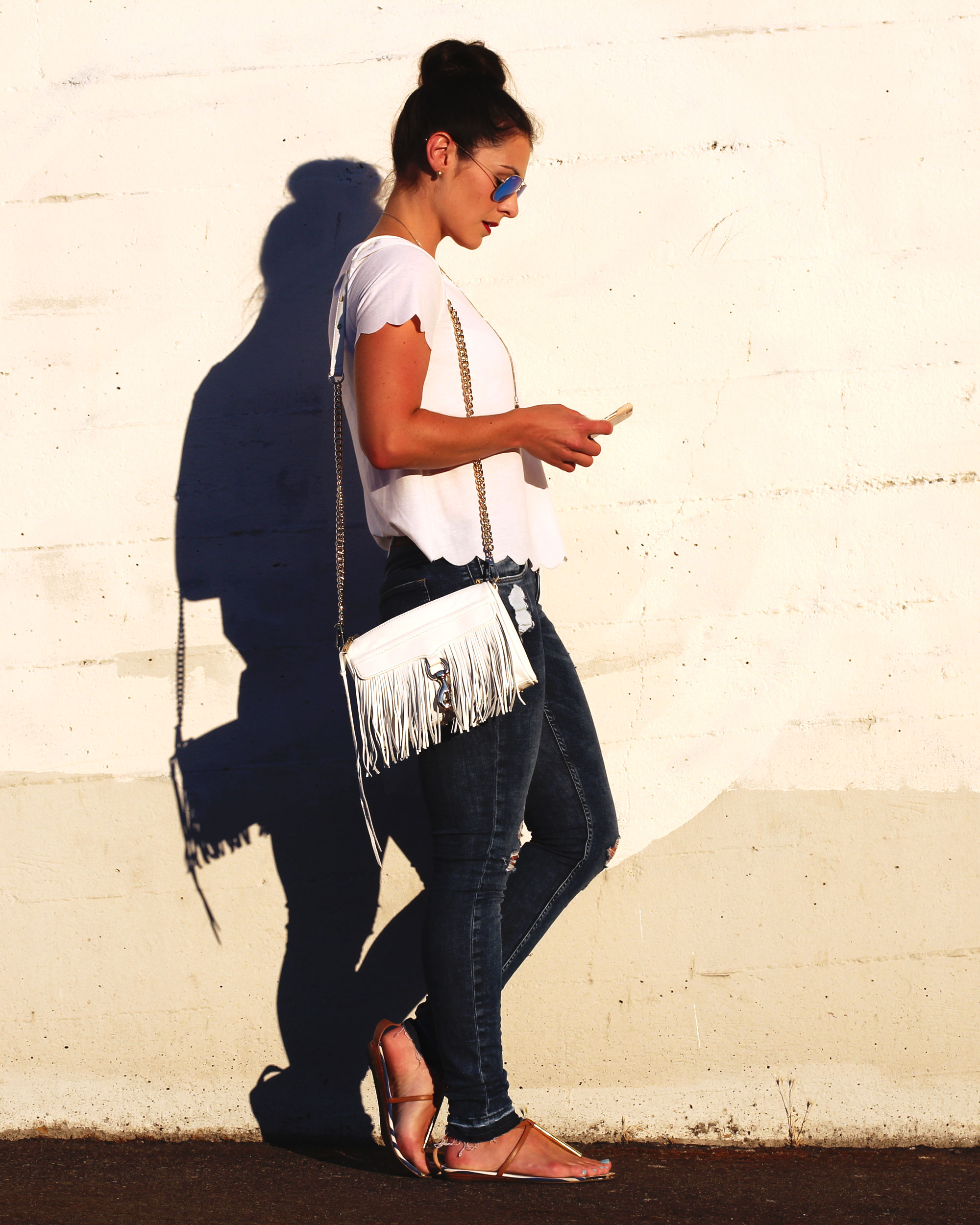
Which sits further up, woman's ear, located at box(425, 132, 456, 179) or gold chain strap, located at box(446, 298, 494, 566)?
woman's ear, located at box(425, 132, 456, 179)

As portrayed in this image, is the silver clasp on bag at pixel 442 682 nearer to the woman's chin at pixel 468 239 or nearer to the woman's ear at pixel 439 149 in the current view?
the woman's chin at pixel 468 239

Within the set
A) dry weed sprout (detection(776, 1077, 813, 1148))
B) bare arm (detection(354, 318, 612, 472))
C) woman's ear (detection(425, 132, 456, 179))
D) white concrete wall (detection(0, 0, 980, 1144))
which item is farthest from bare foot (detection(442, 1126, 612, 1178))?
Answer: woman's ear (detection(425, 132, 456, 179))

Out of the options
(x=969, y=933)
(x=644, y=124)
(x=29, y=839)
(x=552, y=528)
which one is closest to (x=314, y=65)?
(x=644, y=124)

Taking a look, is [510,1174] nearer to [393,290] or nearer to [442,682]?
[442,682]

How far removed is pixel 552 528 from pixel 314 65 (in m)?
1.24

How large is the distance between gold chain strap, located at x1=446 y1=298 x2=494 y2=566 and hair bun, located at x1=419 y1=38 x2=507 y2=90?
394mm

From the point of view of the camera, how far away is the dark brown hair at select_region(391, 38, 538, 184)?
165 cm

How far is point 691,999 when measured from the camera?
219 cm

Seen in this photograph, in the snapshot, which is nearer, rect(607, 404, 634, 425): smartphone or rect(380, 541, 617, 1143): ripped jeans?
rect(380, 541, 617, 1143): ripped jeans

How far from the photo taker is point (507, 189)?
1.67 metres

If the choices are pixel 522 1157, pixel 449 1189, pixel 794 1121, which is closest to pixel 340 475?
pixel 522 1157

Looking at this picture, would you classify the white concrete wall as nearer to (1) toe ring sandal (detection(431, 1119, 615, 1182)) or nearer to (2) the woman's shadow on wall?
(2) the woman's shadow on wall

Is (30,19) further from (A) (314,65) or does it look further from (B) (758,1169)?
(B) (758,1169)

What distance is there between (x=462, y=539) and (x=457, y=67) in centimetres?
82
